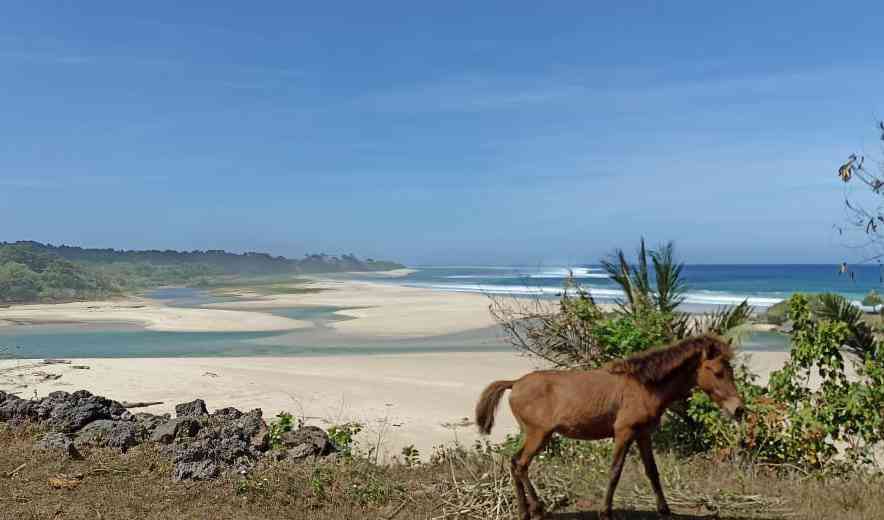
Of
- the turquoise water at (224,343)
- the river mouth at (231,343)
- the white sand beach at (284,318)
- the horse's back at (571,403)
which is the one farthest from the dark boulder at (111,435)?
the white sand beach at (284,318)

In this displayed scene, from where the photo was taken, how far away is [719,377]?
5.40 m

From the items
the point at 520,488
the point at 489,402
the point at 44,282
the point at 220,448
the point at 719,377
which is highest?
the point at 719,377

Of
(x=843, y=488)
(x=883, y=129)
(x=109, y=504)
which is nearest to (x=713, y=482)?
(x=843, y=488)

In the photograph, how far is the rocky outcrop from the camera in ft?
27.9

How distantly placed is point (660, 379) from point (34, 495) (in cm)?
672

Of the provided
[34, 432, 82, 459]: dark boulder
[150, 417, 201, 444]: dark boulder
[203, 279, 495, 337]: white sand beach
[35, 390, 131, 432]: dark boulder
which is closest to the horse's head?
[150, 417, 201, 444]: dark boulder

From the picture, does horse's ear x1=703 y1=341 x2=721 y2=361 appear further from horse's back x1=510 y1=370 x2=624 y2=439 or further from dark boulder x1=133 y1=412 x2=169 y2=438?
dark boulder x1=133 y1=412 x2=169 y2=438

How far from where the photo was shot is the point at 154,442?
961cm

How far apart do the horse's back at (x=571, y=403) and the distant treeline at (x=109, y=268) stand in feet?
225

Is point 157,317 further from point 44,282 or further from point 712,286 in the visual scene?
point 712,286

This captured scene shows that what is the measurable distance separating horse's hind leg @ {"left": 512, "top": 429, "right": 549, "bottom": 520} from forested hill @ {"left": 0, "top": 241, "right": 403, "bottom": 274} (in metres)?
148

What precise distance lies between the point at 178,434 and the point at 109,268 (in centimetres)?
12887

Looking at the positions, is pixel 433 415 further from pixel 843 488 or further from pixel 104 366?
pixel 104 366

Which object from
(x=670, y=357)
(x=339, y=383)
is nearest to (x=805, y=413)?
(x=670, y=357)
